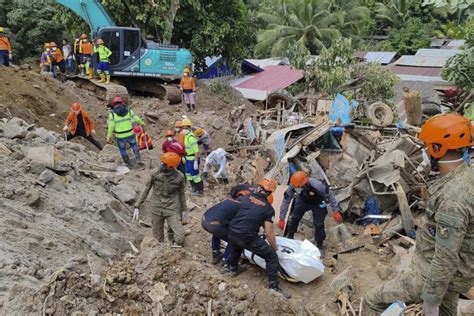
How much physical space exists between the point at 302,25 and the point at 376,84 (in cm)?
1380

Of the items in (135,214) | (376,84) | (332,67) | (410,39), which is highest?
(410,39)

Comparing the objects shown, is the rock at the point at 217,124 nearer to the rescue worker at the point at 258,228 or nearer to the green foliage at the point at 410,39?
the rescue worker at the point at 258,228

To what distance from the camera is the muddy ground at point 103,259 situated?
13.8 feet

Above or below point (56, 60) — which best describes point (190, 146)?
below

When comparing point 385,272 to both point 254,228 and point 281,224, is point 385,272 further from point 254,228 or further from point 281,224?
point 254,228

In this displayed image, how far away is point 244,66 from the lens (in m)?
24.0

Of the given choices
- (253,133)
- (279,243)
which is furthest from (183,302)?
(253,133)

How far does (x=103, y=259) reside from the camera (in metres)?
5.48

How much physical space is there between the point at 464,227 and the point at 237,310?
102 inches

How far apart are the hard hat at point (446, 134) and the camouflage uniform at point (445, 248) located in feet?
0.53

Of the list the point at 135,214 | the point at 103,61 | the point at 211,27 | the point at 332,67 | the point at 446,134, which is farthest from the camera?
the point at 211,27

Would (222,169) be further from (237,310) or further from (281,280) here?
(237,310)

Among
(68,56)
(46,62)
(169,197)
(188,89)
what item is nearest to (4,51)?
(46,62)

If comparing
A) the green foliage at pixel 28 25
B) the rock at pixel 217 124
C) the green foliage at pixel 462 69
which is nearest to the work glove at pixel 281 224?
the green foliage at pixel 462 69
